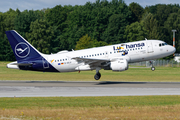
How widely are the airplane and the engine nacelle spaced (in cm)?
32

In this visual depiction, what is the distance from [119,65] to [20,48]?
15021 mm

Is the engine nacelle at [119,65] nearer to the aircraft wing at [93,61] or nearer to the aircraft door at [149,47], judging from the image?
the aircraft wing at [93,61]

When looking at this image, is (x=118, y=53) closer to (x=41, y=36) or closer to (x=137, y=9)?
(x=41, y=36)

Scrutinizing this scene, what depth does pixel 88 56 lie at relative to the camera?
140ft

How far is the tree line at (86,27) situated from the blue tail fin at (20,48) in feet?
226

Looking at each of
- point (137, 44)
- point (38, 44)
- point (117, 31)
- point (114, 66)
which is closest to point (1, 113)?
point (114, 66)

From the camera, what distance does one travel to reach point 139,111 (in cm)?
2058

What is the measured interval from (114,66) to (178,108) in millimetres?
18924

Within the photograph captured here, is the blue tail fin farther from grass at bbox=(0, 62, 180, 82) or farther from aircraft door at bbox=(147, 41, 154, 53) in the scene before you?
aircraft door at bbox=(147, 41, 154, 53)

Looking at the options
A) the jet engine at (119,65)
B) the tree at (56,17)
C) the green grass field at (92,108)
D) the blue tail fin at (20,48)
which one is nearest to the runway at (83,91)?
the green grass field at (92,108)

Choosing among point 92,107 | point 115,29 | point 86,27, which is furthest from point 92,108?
point 86,27

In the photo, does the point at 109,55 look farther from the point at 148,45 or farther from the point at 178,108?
the point at 178,108

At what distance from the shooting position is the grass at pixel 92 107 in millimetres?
18984

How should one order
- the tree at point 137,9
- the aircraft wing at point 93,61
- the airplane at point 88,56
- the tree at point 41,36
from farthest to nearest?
the tree at point 137,9
the tree at point 41,36
the airplane at point 88,56
the aircraft wing at point 93,61
